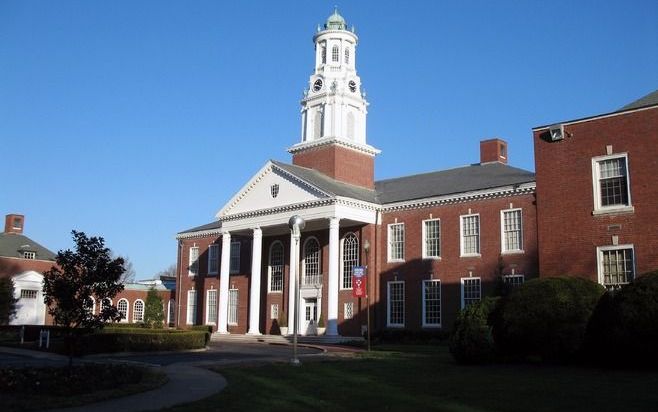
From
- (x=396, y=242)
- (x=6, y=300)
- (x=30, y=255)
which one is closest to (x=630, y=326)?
(x=396, y=242)

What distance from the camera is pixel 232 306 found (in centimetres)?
5219

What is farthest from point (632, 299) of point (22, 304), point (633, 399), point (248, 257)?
point (22, 304)

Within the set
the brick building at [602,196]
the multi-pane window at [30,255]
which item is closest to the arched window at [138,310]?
the multi-pane window at [30,255]

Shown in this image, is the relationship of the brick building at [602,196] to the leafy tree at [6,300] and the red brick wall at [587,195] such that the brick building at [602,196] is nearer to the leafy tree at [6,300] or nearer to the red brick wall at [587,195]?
the red brick wall at [587,195]

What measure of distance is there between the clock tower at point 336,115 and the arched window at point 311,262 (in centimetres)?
498

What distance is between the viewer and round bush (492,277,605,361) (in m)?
20.4

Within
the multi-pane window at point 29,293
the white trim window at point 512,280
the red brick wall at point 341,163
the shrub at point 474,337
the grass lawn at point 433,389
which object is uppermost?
the red brick wall at point 341,163

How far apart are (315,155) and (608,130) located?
2307cm

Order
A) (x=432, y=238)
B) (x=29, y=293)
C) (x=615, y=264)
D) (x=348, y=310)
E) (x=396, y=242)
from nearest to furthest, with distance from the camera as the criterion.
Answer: (x=615, y=264) < (x=432, y=238) < (x=396, y=242) < (x=348, y=310) < (x=29, y=293)

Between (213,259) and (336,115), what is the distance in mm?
15250

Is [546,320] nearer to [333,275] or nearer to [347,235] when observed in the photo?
[333,275]

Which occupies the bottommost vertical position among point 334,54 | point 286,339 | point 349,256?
point 286,339

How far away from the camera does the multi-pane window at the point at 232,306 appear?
51719 millimetres

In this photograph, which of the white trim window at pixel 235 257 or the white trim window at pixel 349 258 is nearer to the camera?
the white trim window at pixel 349 258
